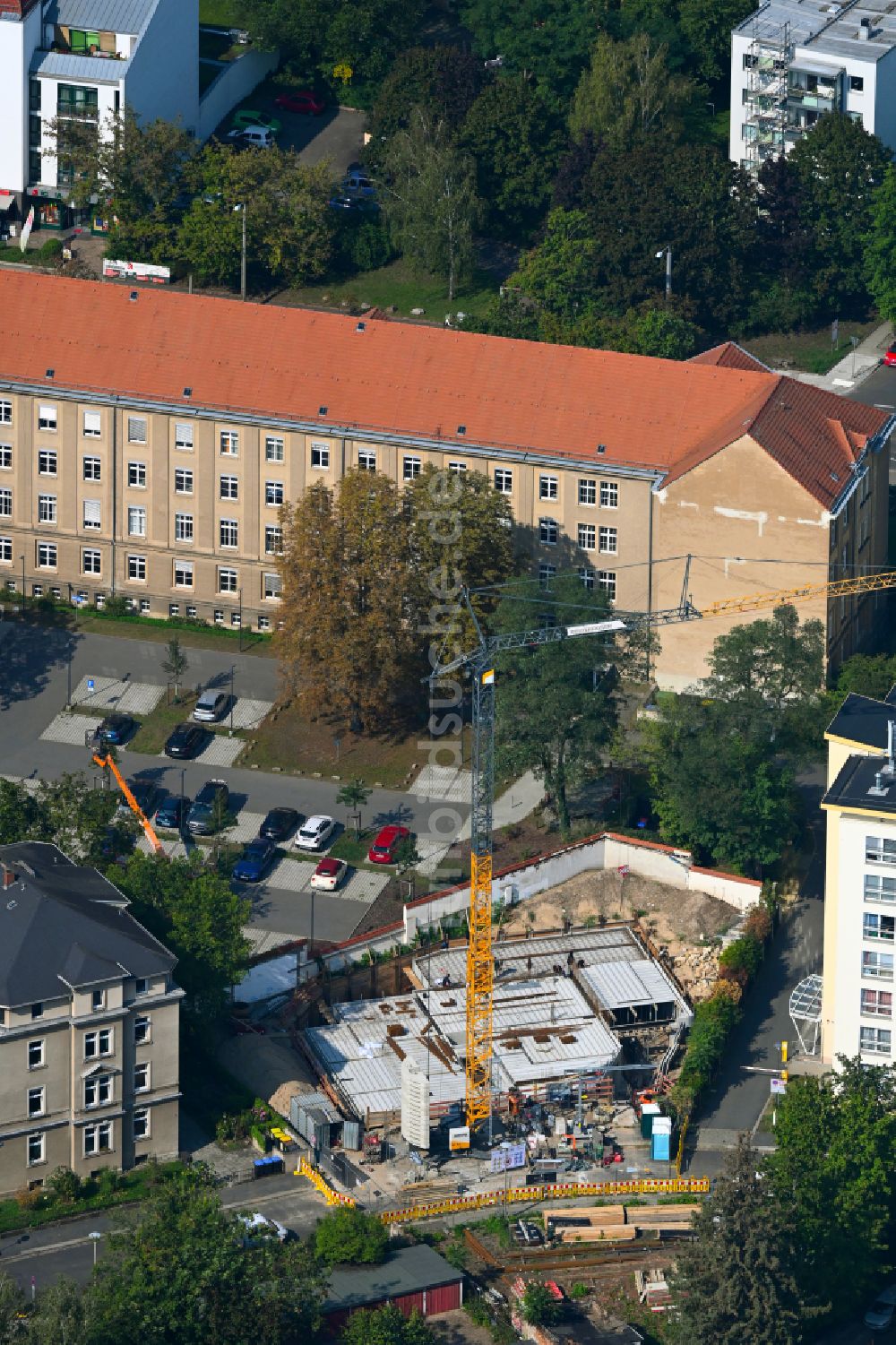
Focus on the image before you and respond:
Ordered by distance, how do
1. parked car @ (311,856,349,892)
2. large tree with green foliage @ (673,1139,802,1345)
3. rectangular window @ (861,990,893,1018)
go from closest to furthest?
large tree with green foliage @ (673,1139,802,1345), rectangular window @ (861,990,893,1018), parked car @ (311,856,349,892)

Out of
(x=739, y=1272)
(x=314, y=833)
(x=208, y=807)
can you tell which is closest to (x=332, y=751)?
(x=208, y=807)

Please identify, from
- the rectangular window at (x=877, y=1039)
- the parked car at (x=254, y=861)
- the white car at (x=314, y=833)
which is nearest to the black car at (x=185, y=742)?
the parked car at (x=254, y=861)

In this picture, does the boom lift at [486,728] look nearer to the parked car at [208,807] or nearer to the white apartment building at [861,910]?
the parked car at [208,807]

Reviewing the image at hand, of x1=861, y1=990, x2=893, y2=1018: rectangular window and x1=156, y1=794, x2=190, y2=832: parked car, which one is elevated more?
x1=156, y1=794, x2=190, y2=832: parked car

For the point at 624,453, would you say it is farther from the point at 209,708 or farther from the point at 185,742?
the point at 185,742

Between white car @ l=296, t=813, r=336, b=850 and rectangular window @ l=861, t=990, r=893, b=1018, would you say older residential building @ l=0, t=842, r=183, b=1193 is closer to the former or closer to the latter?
white car @ l=296, t=813, r=336, b=850

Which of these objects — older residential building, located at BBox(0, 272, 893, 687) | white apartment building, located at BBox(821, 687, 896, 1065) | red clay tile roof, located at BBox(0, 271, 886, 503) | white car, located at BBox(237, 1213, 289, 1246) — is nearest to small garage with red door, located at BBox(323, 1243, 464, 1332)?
white car, located at BBox(237, 1213, 289, 1246)

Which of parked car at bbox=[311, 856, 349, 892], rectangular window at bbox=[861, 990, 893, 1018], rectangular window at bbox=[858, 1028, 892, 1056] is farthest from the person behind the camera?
parked car at bbox=[311, 856, 349, 892]

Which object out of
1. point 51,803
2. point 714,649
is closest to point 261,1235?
point 51,803
